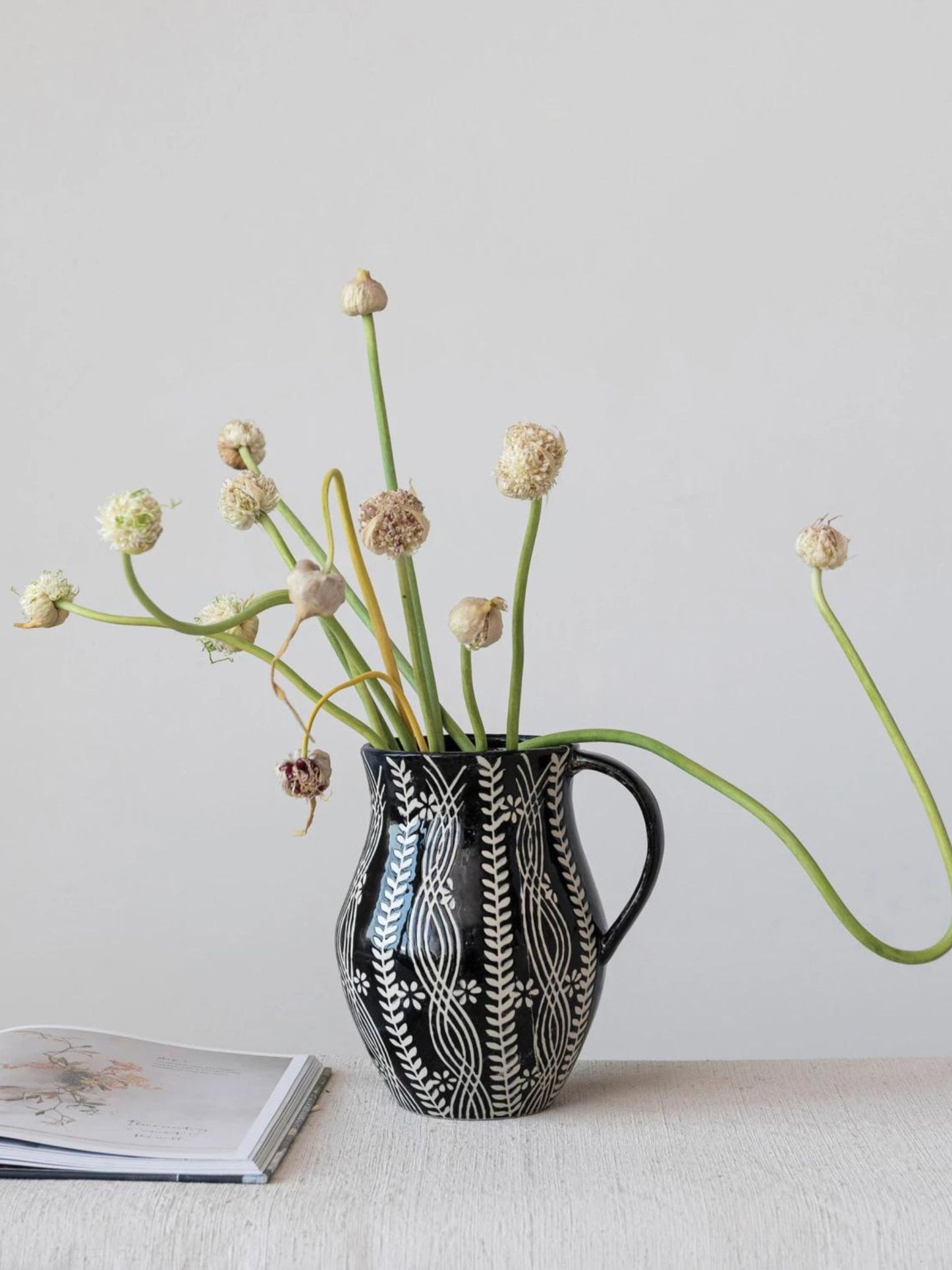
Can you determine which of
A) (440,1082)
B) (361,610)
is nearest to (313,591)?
(361,610)

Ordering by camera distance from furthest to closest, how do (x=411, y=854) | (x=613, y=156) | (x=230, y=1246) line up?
1. (x=613, y=156)
2. (x=411, y=854)
3. (x=230, y=1246)

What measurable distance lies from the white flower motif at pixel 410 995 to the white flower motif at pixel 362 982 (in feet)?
0.07

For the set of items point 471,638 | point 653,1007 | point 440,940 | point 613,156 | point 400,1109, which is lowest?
point 653,1007

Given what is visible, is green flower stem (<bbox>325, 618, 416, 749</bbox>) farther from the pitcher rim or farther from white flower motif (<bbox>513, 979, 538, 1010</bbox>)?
white flower motif (<bbox>513, 979, 538, 1010</bbox>)

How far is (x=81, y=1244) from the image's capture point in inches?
22.9

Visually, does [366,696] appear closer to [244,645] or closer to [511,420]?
[244,645]

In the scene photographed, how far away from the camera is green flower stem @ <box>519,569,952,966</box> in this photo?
0.67 metres

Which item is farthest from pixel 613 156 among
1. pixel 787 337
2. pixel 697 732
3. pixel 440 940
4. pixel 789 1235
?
pixel 789 1235

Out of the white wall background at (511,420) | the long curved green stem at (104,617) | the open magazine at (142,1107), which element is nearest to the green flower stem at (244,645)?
the long curved green stem at (104,617)

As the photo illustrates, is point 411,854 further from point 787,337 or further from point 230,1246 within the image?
point 787,337

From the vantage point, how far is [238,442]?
70 centimetres

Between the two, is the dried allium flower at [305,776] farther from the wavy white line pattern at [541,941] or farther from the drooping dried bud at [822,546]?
the drooping dried bud at [822,546]

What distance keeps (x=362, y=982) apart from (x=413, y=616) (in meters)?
0.20

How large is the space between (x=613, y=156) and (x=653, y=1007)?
1.01m
